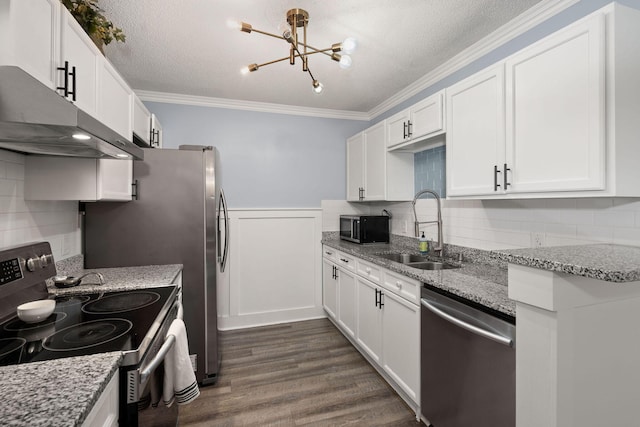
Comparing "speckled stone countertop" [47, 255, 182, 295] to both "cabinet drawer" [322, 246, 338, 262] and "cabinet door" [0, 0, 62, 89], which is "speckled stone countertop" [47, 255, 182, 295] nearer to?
"cabinet door" [0, 0, 62, 89]

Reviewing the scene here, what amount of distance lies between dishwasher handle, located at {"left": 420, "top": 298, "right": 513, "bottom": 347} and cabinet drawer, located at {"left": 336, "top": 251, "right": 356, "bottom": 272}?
104cm

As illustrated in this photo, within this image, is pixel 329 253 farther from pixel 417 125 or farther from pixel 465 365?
pixel 465 365

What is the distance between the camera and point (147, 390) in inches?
40.8

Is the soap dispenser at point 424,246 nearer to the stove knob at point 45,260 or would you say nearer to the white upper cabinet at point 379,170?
the white upper cabinet at point 379,170

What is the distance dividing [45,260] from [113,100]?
3.18ft

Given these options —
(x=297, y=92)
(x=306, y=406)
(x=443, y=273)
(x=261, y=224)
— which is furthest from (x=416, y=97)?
(x=306, y=406)

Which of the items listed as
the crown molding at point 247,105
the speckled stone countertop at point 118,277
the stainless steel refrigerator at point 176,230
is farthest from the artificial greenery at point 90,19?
the crown molding at point 247,105

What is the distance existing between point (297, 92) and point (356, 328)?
234 centimetres

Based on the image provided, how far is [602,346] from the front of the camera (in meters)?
1.06

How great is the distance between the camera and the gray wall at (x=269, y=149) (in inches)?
128

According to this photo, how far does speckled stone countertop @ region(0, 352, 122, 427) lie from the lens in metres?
0.65

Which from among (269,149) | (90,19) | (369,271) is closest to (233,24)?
(90,19)

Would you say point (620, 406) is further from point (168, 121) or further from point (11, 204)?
point (168, 121)

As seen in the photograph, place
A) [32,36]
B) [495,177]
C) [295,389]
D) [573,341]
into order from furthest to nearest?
1. [295,389]
2. [495,177]
3. [32,36]
4. [573,341]
